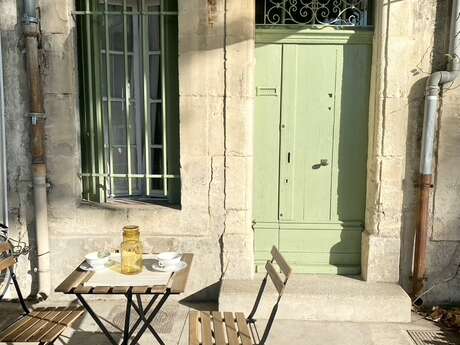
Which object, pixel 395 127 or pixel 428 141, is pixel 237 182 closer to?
pixel 395 127

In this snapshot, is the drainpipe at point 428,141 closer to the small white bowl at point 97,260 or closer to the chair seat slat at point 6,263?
the small white bowl at point 97,260

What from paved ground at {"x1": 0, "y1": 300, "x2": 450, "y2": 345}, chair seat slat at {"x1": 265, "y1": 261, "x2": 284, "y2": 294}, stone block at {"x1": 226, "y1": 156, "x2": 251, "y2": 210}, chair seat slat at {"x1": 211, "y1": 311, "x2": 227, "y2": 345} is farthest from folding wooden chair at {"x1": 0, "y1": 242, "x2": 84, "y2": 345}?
stone block at {"x1": 226, "y1": 156, "x2": 251, "y2": 210}

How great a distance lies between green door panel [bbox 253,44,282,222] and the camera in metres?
4.39

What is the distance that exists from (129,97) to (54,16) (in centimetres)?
99

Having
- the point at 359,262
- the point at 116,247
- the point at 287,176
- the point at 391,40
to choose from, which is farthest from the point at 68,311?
the point at 391,40

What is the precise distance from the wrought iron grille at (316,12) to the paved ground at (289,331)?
280cm

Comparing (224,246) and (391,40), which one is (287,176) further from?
(391,40)

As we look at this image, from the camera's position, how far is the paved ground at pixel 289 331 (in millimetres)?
3681

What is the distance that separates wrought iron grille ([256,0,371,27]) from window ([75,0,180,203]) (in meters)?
0.95

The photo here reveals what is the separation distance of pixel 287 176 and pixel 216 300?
139cm

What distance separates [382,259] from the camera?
431 cm

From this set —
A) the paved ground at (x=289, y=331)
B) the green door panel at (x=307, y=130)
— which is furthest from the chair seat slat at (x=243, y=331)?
the green door panel at (x=307, y=130)

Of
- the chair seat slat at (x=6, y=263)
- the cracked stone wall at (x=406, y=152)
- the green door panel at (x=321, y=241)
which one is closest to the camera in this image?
the chair seat slat at (x=6, y=263)

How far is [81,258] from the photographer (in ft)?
14.5
